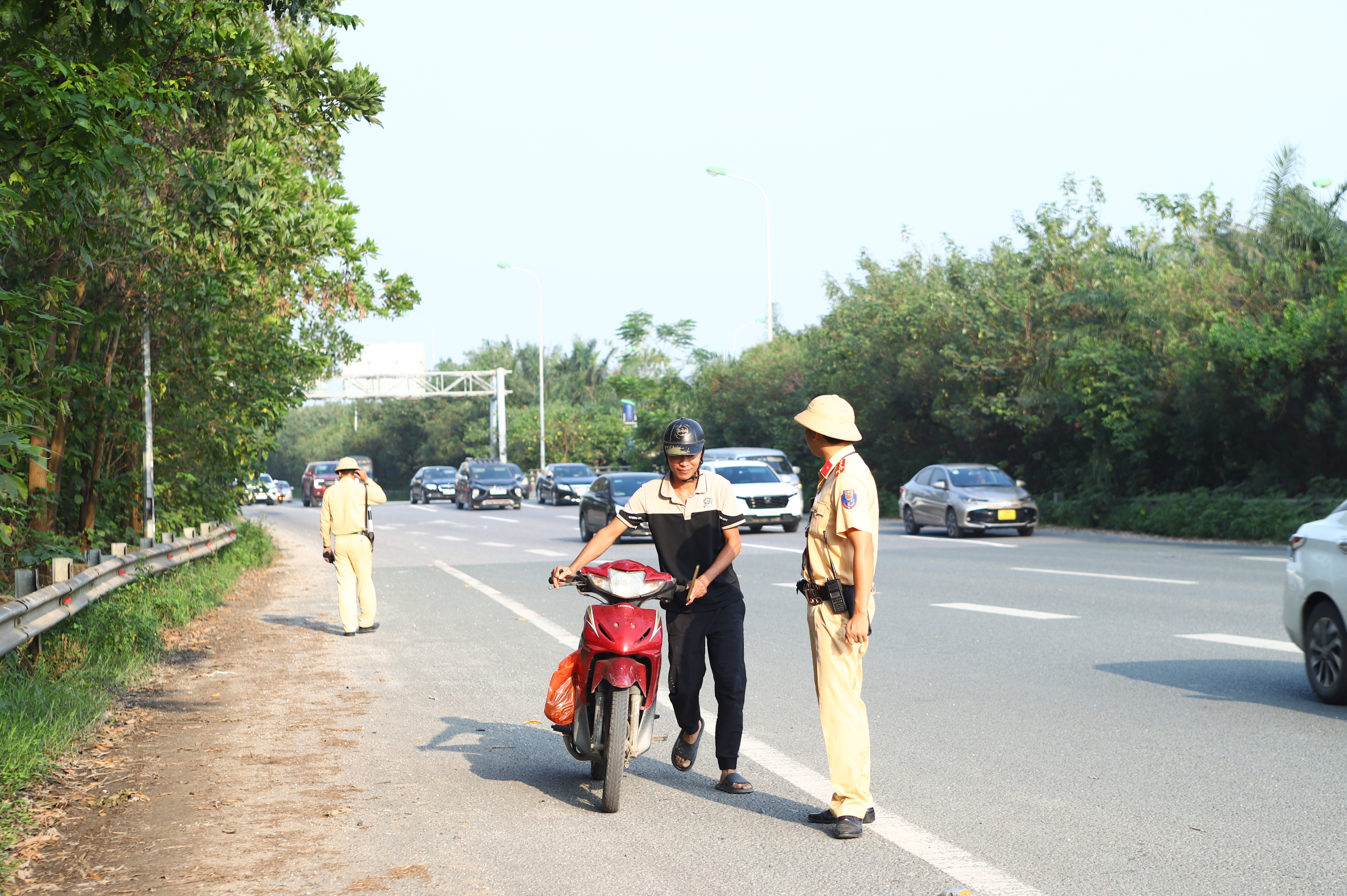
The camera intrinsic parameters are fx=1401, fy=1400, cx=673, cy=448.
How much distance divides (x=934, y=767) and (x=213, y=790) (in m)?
3.42

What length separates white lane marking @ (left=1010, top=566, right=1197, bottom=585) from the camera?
648 inches

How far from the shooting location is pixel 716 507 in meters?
6.37

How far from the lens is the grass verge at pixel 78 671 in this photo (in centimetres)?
643

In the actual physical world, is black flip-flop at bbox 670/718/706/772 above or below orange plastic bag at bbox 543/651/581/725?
below

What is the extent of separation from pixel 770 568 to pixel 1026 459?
17.2m

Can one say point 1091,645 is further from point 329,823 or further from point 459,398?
point 459,398

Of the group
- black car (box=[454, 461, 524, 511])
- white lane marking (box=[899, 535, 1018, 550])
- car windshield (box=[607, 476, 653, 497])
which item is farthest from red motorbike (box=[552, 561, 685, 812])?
black car (box=[454, 461, 524, 511])

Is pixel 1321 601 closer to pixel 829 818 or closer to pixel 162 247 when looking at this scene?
pixel 829 818

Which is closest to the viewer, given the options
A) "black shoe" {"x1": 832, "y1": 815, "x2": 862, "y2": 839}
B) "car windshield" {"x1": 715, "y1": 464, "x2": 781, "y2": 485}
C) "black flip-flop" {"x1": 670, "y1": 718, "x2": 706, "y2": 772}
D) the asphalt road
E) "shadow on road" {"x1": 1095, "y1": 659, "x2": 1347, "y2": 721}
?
the asphalt road

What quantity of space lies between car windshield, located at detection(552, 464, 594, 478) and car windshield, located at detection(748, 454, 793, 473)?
62.8ft

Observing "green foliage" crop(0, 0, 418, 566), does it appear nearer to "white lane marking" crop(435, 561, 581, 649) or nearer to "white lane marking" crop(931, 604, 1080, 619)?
"white lane marking" crop(435, 561, 581, 649)

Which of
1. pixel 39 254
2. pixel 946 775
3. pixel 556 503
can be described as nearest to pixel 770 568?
pixel 39 254

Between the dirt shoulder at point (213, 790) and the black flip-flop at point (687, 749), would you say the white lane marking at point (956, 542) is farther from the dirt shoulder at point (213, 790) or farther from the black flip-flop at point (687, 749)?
the black flip-flop at point (687, 749)

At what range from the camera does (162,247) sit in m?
11.9
